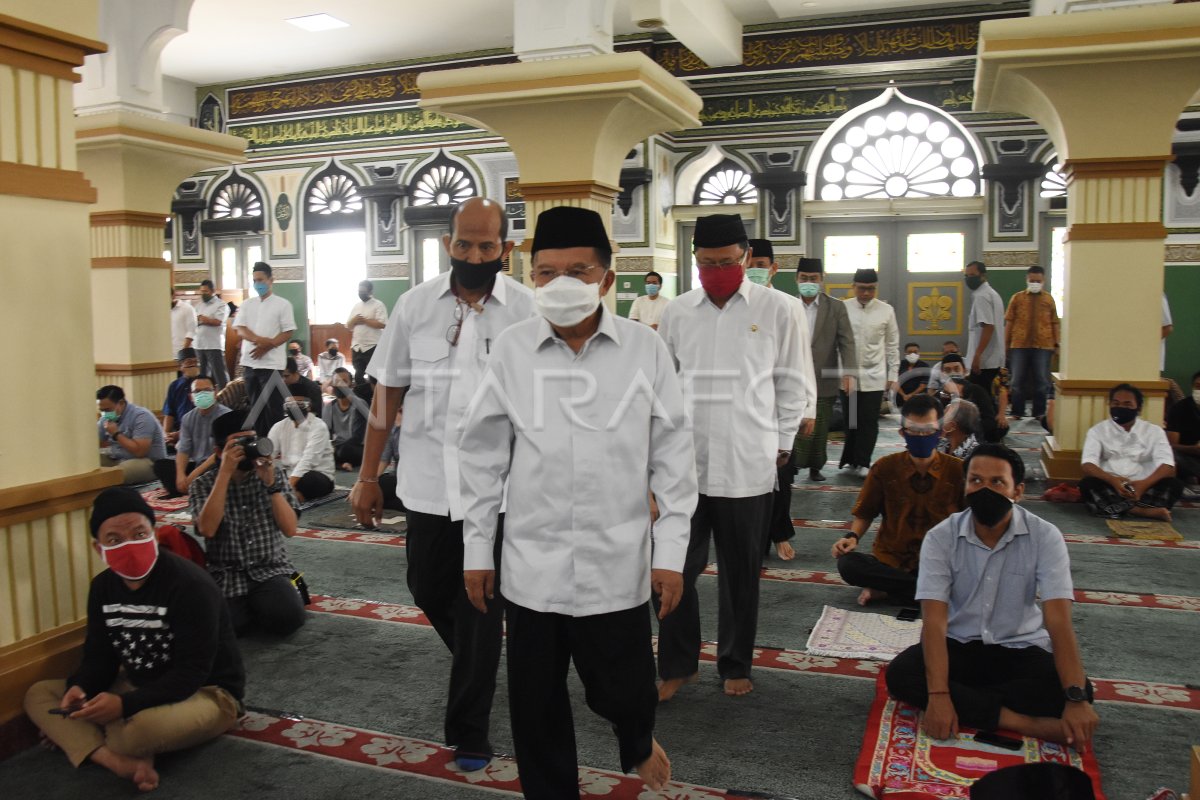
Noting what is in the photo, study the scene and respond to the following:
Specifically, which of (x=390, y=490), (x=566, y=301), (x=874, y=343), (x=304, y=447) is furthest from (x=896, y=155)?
(x=566, y=301)

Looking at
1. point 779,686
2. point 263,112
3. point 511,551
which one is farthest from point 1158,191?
point 263,112

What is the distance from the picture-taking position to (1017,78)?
16.8 feet

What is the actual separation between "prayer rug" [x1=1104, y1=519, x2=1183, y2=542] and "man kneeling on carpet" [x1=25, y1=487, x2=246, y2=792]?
3913 millimetres

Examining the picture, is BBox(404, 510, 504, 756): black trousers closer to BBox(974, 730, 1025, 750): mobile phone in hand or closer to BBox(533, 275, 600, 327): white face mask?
BBox(533, 275, 600, 327): white face mask

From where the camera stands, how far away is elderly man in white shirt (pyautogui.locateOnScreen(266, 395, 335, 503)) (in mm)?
5445

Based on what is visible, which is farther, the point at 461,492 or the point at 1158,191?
the point at 1158,191

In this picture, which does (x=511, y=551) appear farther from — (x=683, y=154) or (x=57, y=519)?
(x=683, y=154)

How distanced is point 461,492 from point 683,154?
30.4 feet

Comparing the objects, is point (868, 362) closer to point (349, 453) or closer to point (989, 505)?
point (349, 453)

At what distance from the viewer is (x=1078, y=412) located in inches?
211

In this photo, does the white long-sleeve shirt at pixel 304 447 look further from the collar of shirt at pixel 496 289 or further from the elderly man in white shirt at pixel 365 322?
the collar of shirt at pixel 496 289

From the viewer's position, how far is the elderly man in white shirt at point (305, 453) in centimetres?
545

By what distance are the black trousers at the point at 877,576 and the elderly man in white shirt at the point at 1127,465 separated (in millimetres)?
2007

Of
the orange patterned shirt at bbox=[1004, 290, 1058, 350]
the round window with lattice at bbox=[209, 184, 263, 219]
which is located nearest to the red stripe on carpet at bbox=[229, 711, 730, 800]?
the orange patterned shirt at bbox=[1004, 290, 1058, 350]
